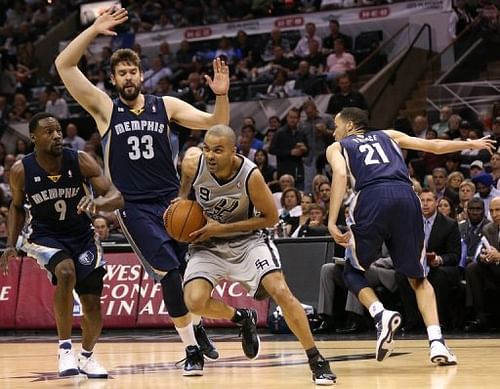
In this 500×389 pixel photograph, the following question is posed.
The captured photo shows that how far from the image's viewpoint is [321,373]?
6.42m

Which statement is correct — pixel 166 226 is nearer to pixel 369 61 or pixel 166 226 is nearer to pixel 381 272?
pixel 381 272

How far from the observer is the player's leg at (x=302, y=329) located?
6426mm

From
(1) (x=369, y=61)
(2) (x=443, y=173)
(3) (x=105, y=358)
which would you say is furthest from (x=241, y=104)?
(3) (x=105, y=358)

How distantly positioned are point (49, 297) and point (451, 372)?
7.20m

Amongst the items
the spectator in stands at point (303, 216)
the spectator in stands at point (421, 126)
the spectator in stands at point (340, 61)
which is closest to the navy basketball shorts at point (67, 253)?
the spectator in stands at point (303, 216)

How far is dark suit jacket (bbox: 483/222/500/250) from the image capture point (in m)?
10.8

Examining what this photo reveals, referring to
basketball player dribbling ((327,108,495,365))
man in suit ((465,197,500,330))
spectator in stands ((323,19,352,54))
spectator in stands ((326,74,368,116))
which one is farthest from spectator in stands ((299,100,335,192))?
basketball player dribbling ((327,108,495,365))

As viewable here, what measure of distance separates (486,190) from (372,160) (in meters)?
4.95

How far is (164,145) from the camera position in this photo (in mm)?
7582

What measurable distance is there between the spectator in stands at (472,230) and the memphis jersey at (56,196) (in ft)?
17.2

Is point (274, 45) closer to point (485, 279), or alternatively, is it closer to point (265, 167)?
A: point (265, 167)

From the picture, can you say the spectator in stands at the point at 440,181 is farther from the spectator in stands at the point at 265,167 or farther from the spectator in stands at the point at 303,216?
the spectator in stands at the point at 265,167

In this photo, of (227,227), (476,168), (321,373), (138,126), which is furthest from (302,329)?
(476,168)

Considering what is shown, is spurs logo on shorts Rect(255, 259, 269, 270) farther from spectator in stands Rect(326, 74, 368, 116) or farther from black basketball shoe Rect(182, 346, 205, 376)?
spectator in stands Rect(326, 74, 368, 116)
